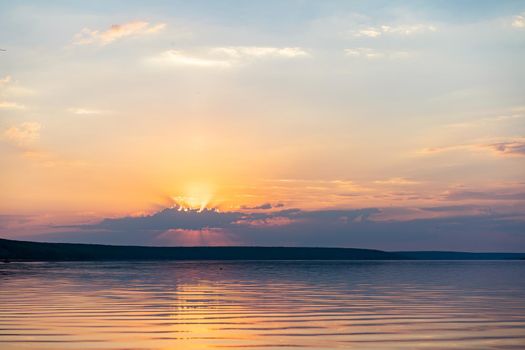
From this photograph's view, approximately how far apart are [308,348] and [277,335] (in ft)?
11.0

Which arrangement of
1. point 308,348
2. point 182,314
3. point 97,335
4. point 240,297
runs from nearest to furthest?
point 308,348, point 97,335, point 182,314, point 240,297

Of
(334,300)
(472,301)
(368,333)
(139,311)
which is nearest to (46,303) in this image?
(139,311)

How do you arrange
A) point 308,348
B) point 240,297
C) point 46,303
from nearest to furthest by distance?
point 308,348 → point 46,303 → point 240,297

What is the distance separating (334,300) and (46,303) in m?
13.8

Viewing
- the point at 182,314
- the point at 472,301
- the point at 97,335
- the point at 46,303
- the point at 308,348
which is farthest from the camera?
the point at 472,301

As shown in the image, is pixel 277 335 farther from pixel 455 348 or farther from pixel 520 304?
pixel 520 304

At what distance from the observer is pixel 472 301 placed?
4041cm

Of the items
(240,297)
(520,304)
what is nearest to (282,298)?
(240,297)

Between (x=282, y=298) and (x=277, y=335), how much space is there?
1734 cm

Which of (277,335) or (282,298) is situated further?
(282,298)

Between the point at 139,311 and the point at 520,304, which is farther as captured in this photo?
the point at 520,304

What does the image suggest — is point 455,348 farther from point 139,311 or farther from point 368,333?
point 139,311

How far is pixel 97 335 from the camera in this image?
25.0m

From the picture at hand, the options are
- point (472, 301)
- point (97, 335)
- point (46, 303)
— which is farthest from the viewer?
point (472, 301)
